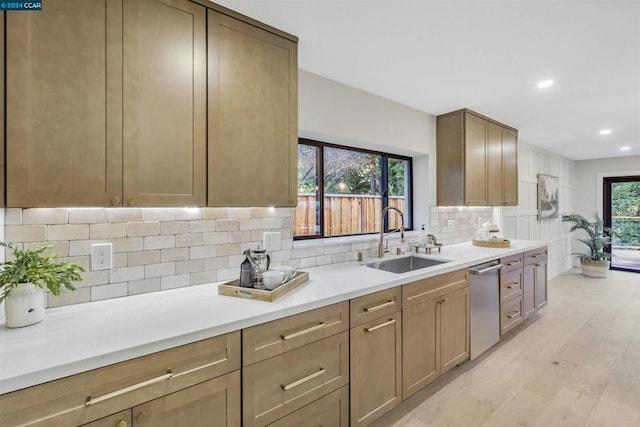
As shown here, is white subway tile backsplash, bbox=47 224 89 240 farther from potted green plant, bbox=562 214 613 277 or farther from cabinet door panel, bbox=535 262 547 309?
potted green plant, bbox=562 214 613 277

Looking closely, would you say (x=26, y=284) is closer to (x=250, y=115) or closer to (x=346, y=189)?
(x=250, y=115)

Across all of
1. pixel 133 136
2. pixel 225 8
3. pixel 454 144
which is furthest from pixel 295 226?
pixel 454 144

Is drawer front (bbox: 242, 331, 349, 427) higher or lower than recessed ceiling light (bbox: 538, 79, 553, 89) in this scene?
lower

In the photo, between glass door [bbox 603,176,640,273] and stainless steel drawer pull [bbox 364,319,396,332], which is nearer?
stainless steel drawer pull [bbox 364,319,396,332]

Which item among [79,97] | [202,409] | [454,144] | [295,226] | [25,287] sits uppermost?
[454,144]

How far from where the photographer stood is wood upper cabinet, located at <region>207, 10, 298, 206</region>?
4.97ft

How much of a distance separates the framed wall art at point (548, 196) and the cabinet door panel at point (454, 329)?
3809 mm

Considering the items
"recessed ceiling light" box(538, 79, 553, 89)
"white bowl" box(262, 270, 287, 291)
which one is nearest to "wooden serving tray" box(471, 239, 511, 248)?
"recessed ceiling light" box(538, 79, 553, 89)

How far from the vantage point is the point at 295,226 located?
2.41 m

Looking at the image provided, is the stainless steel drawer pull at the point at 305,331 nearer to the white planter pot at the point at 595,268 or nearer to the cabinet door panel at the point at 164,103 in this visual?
the cabinet door panel at the point at 164,103

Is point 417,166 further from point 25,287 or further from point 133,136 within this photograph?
point 25,287

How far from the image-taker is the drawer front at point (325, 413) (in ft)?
4.56

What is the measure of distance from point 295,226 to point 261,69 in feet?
3.99

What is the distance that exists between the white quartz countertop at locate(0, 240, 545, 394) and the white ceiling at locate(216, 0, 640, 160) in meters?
1.54
